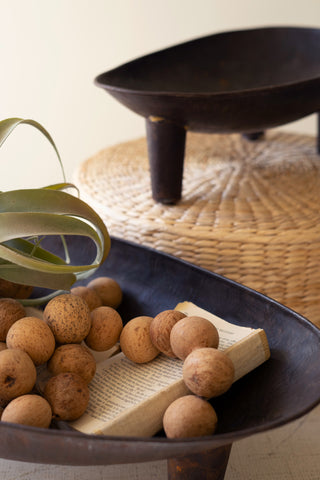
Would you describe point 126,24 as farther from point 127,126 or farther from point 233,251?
point 233,251

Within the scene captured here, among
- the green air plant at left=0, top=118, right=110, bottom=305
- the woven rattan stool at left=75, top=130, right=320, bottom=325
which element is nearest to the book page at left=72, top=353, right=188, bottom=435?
the green air plant at left=0, top=118, right=110, bottom=305

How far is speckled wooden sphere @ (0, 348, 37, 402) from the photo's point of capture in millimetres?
483

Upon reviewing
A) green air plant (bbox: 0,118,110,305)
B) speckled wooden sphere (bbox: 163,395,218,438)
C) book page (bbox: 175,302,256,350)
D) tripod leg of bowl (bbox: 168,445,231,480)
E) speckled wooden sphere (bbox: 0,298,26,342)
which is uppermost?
green air plant (bbox: 0,118,110,305)

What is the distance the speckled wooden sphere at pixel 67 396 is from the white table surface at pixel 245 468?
0.18 metres

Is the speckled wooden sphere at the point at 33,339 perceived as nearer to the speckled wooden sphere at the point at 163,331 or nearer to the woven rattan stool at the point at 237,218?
the speckled wooden sphere at the point at 163,331

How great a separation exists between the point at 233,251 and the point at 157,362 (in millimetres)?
293

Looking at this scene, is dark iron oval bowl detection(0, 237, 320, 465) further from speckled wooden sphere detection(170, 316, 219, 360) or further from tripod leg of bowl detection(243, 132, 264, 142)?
tripod leg of bowl detection(243, 132, 264, 142)

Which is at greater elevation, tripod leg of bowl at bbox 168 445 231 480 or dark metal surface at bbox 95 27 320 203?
dark metal surface at bbox 95 27 320 203

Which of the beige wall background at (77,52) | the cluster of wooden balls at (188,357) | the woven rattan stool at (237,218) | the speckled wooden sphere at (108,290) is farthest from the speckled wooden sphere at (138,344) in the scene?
the beige wall background at (77,52)

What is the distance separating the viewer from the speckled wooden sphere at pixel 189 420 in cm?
46

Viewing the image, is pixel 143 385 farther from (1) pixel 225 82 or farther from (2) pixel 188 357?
(1) pixel 225 82

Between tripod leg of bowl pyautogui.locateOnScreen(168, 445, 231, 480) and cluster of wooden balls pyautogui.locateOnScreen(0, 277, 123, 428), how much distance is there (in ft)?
0.33

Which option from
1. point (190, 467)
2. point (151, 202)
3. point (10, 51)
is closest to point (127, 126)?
point (10, 51)

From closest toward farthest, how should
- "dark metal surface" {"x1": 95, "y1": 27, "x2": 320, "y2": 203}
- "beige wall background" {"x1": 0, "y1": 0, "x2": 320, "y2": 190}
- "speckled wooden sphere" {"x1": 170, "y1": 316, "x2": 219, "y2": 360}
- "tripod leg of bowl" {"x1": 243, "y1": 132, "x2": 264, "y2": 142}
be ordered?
1. "speckled wooden sphere" {"x1": 170, "y1": 316, "x2": 219, "y2": 360}
2. "dark metal surface" {"x1": 95, "y1": 27, "x2": 320, "y2": 203}
3. "tripod leg of bowl" {"x1": 243, "y1": 132, "x2": 264, "y2": 142}
4. "beige wall background" {"x1": 0, "y1": 0, "x2": 320, "y2": 190}
